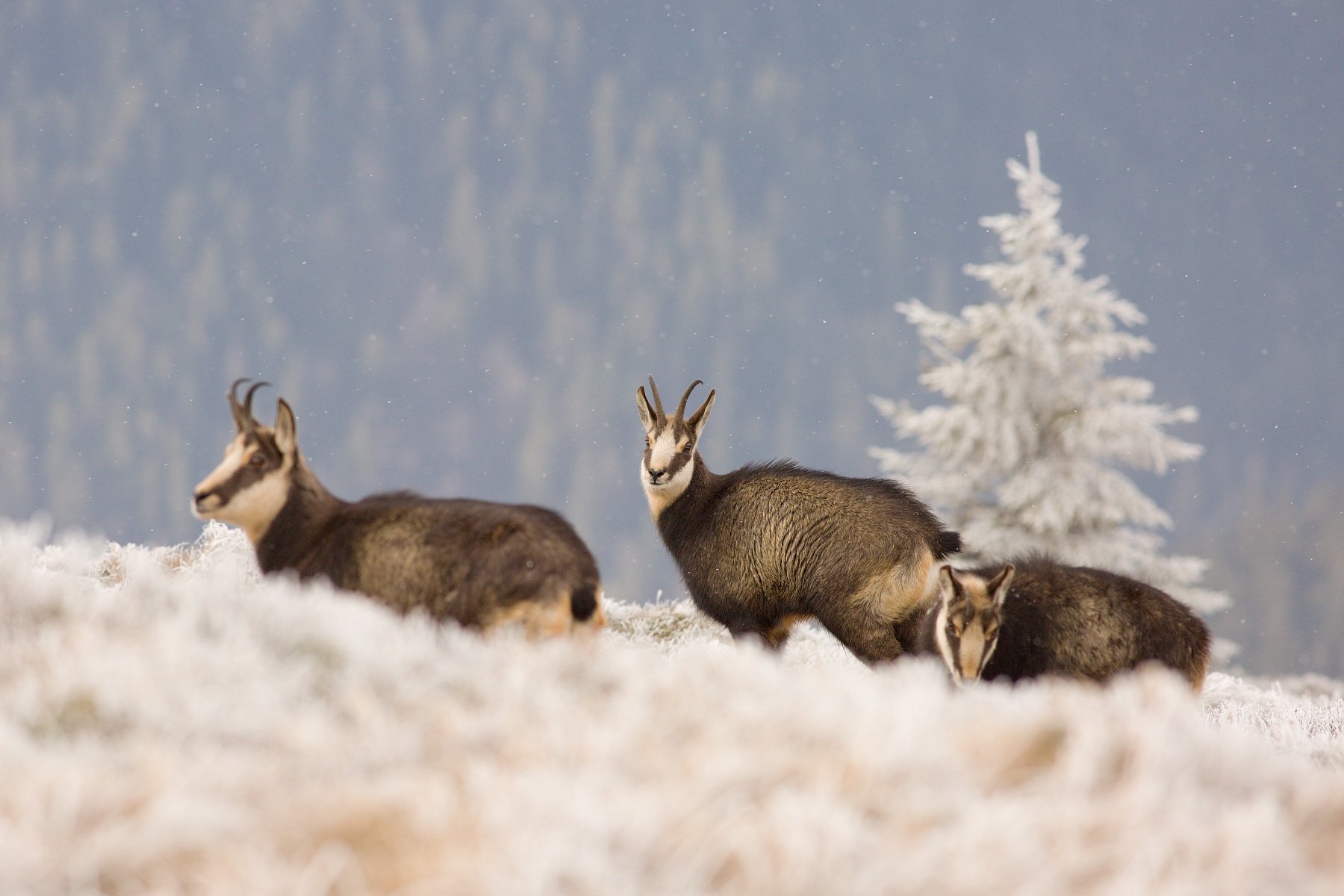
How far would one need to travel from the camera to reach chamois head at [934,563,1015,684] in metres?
5.55

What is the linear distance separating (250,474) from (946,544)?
4.30 m

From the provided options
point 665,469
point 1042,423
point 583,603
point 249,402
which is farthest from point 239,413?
point 1042,423

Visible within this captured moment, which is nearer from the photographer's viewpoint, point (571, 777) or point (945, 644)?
point (571, 777)

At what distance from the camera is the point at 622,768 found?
2434 mm

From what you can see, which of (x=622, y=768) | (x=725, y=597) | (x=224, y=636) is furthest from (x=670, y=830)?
(x=725, y=597)

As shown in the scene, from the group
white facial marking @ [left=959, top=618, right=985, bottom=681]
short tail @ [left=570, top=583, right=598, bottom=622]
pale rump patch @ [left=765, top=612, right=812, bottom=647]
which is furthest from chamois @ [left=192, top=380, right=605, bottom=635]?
pale rump patch @ [left=765, top=612, right=812, bottom=647]

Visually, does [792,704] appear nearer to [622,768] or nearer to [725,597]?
[622,768]

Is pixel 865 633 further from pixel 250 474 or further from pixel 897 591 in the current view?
pixel 250 474

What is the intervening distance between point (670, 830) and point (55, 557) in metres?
5.50

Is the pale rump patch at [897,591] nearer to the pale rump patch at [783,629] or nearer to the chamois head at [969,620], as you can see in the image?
the pale rump patch at [783,629]

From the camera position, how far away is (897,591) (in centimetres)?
675

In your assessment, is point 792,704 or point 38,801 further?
point 792,704

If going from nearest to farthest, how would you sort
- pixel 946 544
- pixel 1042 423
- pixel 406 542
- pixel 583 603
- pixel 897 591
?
pixel 583 603
pixel 406 542
pixel 897 591
pixel 946 544
pixel 1042 423

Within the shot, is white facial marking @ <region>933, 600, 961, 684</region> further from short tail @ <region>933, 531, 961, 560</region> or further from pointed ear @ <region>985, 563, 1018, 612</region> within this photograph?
short tail @ <region>933, 531, 961, 560</region>
